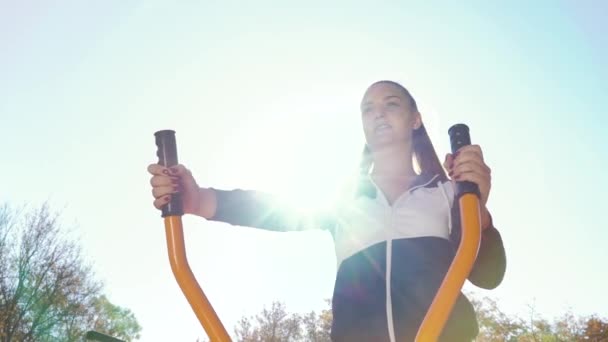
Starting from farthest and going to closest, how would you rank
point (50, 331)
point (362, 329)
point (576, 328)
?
point (576, 328) < point (50, 331) < point (362, 329)

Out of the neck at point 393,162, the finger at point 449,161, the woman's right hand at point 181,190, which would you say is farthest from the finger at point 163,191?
the neck at point 393,162

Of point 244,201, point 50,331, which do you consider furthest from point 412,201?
point 50,331

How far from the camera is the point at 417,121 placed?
2479 mm

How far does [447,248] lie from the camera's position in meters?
1.92

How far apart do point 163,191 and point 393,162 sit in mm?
1077

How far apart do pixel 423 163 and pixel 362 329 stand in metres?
0.96

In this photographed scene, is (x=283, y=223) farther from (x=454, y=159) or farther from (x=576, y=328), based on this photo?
(x=576, y=328)

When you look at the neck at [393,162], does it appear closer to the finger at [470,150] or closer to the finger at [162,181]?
the finger at [470,150]

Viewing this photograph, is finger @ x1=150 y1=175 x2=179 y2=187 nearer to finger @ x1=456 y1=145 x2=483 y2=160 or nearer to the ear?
finger @ x1=456 y1=145 x2=483 y2=160

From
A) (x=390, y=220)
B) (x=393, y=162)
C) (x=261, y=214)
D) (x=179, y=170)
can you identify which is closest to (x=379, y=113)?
(x=393, y=162)

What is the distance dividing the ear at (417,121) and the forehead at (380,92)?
14 centimetres

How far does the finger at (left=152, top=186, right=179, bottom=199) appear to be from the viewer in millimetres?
1658

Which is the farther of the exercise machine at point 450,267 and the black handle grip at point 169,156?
the black handle grip at point 169,156

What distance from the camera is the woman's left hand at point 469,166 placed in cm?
152
